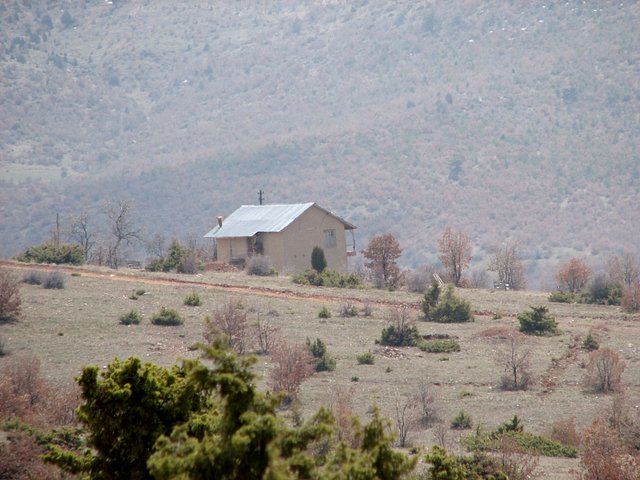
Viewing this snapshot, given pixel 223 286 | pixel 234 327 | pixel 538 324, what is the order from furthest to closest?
pixel 223 286 → pixel 538 324 → pixel 234 327

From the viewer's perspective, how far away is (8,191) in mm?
113812

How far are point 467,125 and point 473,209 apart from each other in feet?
67.6

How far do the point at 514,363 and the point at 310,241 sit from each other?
91.4 feet

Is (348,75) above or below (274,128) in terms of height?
above

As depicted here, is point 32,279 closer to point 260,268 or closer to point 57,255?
point 57,255

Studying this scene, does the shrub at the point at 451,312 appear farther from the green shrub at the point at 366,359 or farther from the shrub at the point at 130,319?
the shrub at the point at 130,319

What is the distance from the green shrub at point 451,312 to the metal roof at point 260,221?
58.5 ft

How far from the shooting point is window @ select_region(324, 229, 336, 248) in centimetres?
5190

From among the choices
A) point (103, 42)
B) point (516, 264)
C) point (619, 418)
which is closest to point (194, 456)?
point (619, 418)

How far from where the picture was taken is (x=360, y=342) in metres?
27.4

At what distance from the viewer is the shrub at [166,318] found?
92.1 feet

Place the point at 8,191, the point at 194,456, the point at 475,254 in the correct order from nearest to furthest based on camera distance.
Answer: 1. the point at 194,456
2. the point at 475,254
3. the point at 8,191

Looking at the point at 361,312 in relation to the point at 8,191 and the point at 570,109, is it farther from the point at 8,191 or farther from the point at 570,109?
the point at 570,109

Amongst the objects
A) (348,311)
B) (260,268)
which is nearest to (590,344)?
(348,311)
